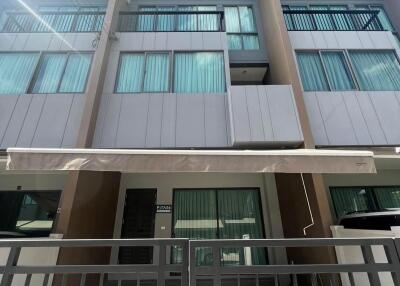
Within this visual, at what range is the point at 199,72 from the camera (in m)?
8.41

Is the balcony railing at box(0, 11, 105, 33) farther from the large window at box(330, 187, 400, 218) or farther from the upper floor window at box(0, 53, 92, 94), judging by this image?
the large window at box(330, 187, 400, 218)

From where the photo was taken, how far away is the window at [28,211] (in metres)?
8.56

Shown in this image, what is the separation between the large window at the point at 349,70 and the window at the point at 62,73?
6913 mm

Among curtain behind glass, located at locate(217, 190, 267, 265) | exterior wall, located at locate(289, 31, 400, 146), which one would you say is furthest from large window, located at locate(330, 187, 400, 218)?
curtain behind glass, located at locate(217, 190, 267, 265)

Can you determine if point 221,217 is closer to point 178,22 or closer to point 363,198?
point 363,198

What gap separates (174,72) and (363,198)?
7581 millimetres

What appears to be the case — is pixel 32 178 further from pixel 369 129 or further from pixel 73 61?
pixel 369 129

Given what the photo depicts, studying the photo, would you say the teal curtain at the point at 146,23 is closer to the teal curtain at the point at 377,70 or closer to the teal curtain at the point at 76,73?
the teal curtain at the point at 76,73

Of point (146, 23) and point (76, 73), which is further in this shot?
point (146, 23)

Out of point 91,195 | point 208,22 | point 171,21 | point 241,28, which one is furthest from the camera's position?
point 241,28

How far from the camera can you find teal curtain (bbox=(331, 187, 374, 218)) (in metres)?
8.73

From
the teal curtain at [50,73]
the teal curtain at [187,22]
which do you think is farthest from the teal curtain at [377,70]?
the teal curtain at [50,73]

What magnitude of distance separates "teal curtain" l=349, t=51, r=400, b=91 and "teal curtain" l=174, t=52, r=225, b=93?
437 centimetres

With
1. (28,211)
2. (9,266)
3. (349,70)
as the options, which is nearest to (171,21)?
(349,70)
